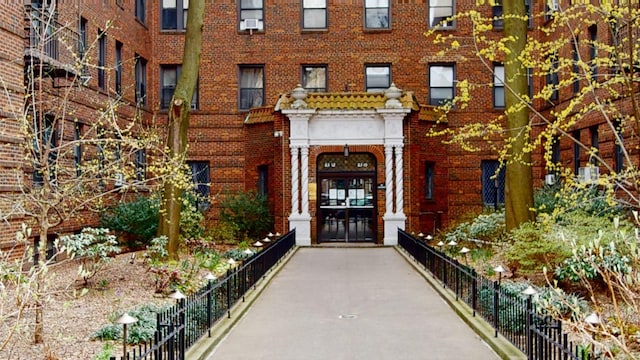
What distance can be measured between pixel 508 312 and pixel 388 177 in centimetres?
1707

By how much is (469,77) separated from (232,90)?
1055cm

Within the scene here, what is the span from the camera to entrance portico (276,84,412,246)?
90.4ft

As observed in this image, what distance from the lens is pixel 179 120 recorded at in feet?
61.6

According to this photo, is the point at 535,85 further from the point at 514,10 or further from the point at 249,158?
the point at 514,10

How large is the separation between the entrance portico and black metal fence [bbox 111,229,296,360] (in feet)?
30.1

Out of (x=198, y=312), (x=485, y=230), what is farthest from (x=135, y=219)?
(x=198, y=312)

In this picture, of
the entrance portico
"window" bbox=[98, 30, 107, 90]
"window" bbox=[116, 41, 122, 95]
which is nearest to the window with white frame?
the entrance portico

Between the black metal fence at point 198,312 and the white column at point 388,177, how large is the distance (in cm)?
971

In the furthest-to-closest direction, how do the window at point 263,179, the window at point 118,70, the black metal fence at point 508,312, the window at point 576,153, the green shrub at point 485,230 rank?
the window at point 263,179 → the window at point 576,153 → the window at point 118,70 → the green shrub at point 485,230 → the black metal fence at point 508,312

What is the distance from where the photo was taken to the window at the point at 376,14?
106 feet

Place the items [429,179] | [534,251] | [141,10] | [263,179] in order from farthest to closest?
1. [141,10]
2. [429,179]
3. [263,179]
4. [534,251]

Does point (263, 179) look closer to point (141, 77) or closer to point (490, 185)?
point (141, 77)

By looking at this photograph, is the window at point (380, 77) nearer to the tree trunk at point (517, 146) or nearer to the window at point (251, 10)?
the window at point (251, 10)

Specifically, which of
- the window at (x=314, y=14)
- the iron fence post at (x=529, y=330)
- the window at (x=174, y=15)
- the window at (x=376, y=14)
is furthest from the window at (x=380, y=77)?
the iron fence post at (x=529, y=330)
